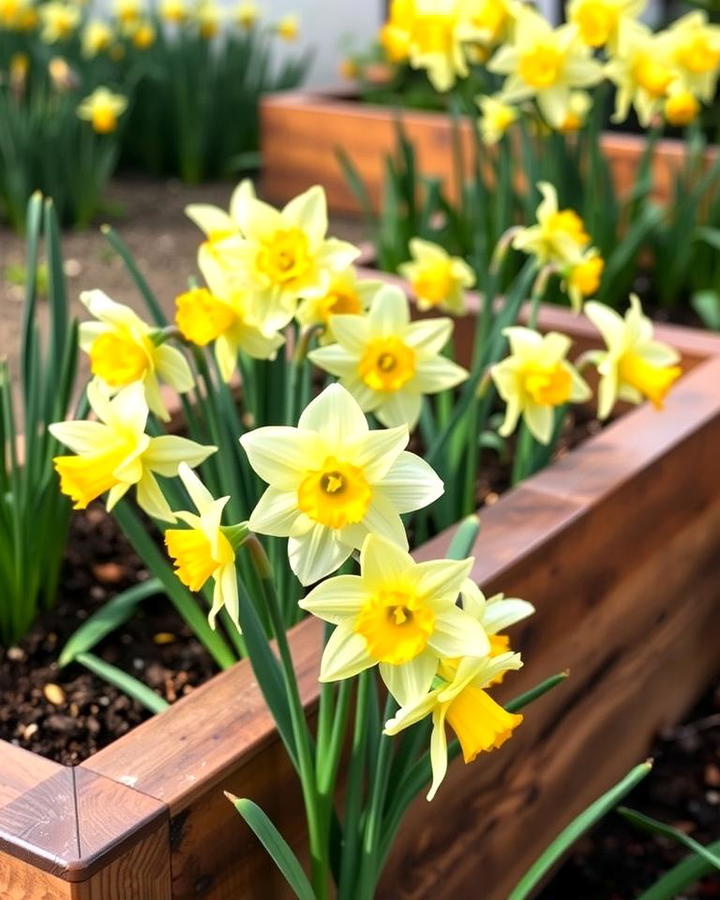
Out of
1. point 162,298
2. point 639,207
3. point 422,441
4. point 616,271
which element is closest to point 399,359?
point 422,441

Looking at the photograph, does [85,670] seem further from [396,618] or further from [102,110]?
[102,110]

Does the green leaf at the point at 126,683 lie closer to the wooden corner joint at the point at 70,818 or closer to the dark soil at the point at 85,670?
the dark soil at the point at 85,670

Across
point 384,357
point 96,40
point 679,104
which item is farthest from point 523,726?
point 96,40

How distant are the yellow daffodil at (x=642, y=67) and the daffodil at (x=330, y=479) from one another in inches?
57.2

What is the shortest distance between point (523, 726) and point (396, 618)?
693mm

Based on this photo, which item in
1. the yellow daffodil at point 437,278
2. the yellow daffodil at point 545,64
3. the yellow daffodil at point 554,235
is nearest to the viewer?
the yellow daffodil at point 554,235

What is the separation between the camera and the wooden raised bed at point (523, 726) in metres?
1.17

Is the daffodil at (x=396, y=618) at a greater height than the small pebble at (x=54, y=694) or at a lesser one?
greater

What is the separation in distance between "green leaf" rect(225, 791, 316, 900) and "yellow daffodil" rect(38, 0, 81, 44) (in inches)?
146

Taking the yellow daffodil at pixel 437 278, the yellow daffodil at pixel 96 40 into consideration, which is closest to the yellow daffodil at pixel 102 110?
the yellow daffodil at pixel 96 40

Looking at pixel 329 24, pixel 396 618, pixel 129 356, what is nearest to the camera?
pixel 396 618

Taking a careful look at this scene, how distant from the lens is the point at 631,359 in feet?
5.73

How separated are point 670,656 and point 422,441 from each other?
0.54 metres

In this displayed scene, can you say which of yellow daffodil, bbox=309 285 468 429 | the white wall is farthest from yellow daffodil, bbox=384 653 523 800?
the white wall
